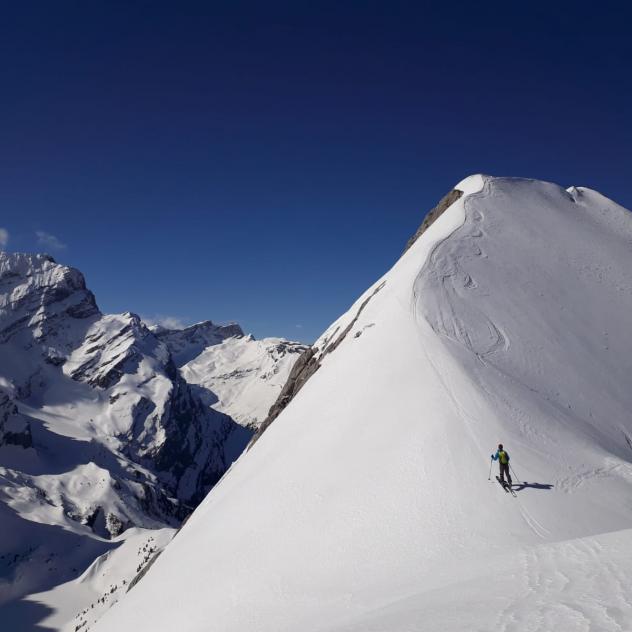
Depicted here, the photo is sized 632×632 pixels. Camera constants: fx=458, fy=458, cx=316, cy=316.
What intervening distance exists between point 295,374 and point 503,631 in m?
31.3

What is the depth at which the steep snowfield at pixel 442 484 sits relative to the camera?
8.56 metres

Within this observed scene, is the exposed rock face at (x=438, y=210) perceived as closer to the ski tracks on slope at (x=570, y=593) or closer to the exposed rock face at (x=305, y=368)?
the exposed rock face at (x=305, y=368)

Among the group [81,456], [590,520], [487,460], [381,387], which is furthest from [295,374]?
[81,456]

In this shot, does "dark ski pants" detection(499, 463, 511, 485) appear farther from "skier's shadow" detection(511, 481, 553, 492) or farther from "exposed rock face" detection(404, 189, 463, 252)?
"exposed rock face" detection(404, 189, 463, 252)

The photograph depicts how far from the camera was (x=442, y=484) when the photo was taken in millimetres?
13484

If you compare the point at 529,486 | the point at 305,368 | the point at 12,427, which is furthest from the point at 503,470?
the point at 12,427

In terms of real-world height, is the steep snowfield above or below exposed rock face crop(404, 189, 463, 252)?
below

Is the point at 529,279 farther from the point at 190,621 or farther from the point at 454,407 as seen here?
the point at 190,621

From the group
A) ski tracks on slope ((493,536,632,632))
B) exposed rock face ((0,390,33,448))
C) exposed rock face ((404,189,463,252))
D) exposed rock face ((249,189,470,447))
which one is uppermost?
exposed rock face ((0,390,33,448))

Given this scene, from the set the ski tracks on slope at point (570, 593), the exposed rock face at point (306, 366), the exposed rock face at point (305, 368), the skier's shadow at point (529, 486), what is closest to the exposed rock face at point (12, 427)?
the exposed rock face at point (305, 368)

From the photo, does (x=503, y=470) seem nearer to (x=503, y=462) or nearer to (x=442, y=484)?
(x=503, y=462)

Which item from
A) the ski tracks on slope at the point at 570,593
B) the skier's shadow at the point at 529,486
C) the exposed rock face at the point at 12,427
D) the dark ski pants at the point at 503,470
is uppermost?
the exposed rock face at the point at 12,427

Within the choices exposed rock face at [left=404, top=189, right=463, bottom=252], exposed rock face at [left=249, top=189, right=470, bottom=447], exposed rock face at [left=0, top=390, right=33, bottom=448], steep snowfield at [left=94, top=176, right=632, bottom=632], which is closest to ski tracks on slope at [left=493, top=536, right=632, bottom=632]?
steep snowfield at [left=94, top=176, right=632, bottom=632]

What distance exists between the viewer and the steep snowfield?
856 centimetres
